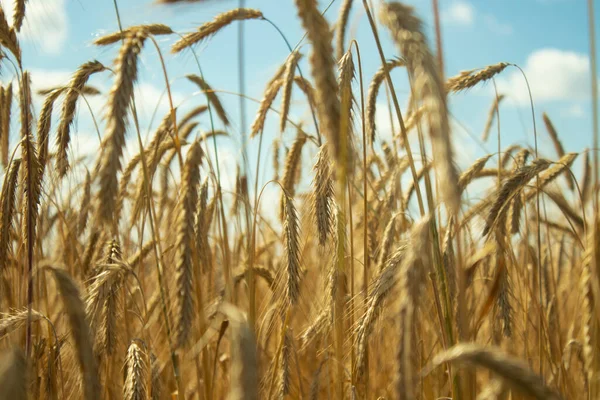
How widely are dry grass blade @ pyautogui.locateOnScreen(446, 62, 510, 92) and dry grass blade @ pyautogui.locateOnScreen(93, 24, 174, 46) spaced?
4.04ft

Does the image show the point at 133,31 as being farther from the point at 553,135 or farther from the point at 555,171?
the point at 553,135

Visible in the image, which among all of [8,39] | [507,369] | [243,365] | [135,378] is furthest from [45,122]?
[507,369]

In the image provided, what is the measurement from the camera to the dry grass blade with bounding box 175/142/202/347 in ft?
3.99

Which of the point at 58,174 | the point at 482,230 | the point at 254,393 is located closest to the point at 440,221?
the point at 482,230

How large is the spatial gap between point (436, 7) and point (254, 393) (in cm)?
103

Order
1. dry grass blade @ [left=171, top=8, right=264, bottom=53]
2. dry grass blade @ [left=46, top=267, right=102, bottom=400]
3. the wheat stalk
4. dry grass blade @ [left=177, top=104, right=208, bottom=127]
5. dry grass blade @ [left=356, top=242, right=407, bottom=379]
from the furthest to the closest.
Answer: dry grass blade @ [left=177, top=104, right=208, bottom=127] → the wheat stalk → dry grass blade @ [left=171, top=8, right=264, bottom=53] → dry grass blade @ [left=356, top=242, right=407, bottom=379] → dry grass blade @ [left=46, top=267, right=102, bottom=400]

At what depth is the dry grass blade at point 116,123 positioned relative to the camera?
3.77ft

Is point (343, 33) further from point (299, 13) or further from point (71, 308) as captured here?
point (71, 308)

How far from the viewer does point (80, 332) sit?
3.87 ft

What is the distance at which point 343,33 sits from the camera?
2615mm

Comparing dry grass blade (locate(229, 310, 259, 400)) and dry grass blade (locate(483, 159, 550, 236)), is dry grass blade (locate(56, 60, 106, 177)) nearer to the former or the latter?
dry grass blade (locate(229, 310, 259, 400))

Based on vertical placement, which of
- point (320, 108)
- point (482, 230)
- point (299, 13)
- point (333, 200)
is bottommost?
point (482, 230)

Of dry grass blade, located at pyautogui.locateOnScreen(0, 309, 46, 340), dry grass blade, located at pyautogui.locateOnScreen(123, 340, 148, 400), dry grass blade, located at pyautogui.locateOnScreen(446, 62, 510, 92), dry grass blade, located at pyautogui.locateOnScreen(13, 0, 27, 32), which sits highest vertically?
dry grass blade, located at pyautogui.locateOnScreen(13, 0, 27, 32)

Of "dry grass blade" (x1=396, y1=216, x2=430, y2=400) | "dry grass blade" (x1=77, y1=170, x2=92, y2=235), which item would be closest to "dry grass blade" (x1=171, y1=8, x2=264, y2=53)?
"dry grass blade" (x1=77, y1=170, x2=92, y2=235)
